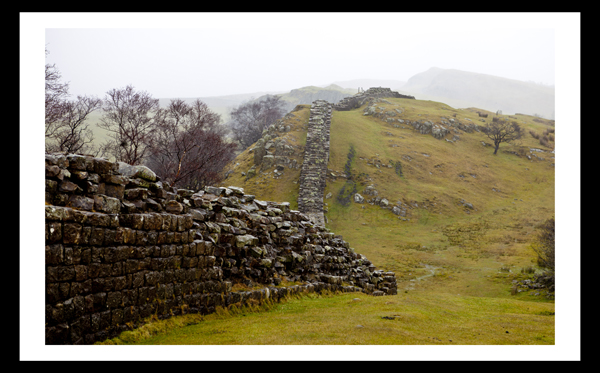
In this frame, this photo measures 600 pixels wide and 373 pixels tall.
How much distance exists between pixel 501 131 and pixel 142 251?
193ft

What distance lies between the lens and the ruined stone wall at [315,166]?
1240 inches

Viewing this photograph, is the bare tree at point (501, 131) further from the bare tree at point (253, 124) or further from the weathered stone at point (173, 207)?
the weathered stone at point (173, 207)

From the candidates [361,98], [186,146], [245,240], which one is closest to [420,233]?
[186,146]

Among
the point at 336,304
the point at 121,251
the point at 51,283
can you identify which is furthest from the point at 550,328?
the point at 51,283

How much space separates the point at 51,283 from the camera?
6188 millimetres

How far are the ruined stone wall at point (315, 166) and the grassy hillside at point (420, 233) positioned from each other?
1.02m

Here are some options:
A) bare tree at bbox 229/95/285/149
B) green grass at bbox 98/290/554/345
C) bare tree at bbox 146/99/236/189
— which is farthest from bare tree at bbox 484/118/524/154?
green grass at bbox 98/290/554/345

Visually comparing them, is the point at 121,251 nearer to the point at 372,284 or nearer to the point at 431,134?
the point at 372,284

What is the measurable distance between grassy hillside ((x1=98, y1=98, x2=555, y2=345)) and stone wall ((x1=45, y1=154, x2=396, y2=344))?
0.55m

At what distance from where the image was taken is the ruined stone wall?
103ft

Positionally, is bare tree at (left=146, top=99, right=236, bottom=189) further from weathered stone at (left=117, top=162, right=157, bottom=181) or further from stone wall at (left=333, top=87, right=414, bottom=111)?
stone wall at (left=333, top=87, right=414, bottom=111)

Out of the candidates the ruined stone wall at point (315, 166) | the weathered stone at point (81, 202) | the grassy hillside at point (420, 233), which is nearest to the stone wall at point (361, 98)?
the grassy hillside at point (420, 233)


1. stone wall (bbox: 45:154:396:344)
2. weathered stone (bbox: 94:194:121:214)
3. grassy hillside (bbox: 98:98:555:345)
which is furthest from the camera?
grassy hillside (bbox: 98:98:555:345)

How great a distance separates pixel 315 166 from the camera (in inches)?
1446
